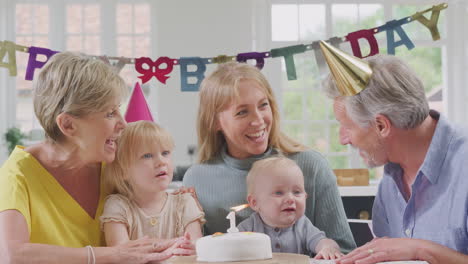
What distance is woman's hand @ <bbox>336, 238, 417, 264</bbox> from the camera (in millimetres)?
1626

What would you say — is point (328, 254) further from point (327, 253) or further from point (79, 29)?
point (79, 29)

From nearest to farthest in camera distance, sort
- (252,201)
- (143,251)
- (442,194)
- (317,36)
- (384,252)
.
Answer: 1. (384,252)
2. (143,251)
3. (442,194)
4. (252,201)
5. (317,36)

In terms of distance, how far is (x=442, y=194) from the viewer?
1.87m

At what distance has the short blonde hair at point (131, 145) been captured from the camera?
2029mm

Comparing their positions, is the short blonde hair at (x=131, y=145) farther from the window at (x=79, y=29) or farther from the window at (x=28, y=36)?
the window at (x=28, y=36)

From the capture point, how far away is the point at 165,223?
2045 millimetres

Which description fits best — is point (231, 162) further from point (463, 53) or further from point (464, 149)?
point (463, 53)

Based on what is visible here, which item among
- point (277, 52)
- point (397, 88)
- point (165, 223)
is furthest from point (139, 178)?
point (277, 52)

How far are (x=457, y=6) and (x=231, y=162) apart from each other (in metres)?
6.13

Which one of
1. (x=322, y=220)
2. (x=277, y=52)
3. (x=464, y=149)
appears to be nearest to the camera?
(x=464, y=149)

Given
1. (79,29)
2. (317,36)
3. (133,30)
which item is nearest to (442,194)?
(317,36)

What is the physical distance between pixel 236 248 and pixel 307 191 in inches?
30.2

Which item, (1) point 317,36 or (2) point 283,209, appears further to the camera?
(1) point 317,36

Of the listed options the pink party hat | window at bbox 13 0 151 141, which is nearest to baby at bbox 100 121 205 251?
the pink party hat
